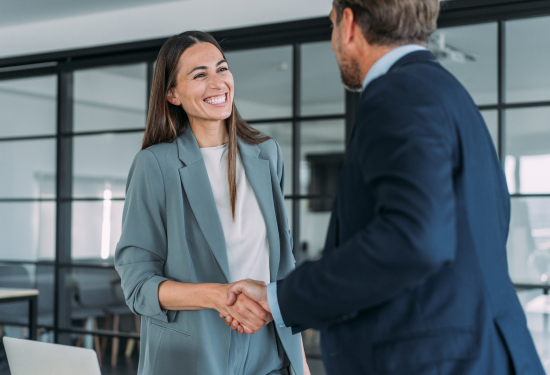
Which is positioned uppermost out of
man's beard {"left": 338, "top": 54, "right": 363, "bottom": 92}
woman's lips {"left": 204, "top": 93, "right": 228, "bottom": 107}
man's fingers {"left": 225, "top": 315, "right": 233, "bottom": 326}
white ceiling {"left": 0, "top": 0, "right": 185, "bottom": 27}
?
white ceiling {"left": 0, "top": 0, "right": 185, "bottom": 27}

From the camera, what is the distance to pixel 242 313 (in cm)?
120

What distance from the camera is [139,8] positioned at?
4047mm

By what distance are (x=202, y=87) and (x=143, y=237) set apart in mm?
423

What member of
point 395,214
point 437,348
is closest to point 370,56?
point 395,214

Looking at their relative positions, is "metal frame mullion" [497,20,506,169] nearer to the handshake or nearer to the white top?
the white top

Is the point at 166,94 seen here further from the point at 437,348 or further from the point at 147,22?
the point at 147,22

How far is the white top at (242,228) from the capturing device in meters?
1.37

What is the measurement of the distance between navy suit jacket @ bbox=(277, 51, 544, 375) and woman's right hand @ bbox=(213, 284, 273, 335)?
1.06 feet

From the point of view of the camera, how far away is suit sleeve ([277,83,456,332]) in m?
0.75

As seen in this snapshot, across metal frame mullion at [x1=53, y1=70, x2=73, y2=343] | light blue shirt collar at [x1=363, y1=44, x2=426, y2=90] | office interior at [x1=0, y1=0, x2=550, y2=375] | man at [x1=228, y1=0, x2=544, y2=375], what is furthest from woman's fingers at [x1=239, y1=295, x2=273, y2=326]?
metal frame mullion at [x1=53, y1=70, x2=73, y2=343]

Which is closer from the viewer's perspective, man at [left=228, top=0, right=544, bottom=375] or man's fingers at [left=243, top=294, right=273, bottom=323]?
man at [left=228, top=0, right=544, bottom=375]

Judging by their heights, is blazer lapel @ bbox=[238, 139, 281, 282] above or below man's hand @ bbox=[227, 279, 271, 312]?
above

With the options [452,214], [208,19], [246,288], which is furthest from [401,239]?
[208,19]

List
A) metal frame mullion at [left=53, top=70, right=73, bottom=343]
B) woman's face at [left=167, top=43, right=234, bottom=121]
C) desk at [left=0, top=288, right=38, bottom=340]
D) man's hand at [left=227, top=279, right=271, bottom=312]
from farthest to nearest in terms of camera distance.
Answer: metal frame mullion at [left=53, top=70, right=73, bottom=343]
desk at [left=0, top=288, right=38, bottom=340]
woman's face at [left=167, top=43, right=234, bottom=121]
man's hand at [left=227, top=279, right=271, bottom=312]
